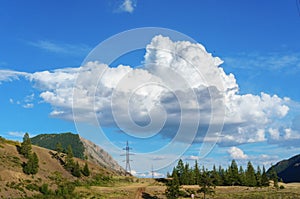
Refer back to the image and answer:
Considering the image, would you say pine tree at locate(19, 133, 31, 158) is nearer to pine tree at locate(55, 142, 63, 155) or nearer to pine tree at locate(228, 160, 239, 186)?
pine tree at locate(55, 142, 63, 155)

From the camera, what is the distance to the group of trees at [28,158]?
12064 centimetres

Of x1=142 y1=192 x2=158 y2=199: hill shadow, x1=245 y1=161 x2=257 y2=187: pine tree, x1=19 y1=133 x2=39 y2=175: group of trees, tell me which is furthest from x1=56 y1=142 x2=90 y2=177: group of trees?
x1=245 y1=161 x2=257 y2=187: pine tree

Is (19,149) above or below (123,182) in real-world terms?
above

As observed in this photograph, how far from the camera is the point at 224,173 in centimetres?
16000

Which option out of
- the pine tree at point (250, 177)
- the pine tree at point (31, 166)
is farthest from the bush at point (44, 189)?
the pine tree at point (250, 177)

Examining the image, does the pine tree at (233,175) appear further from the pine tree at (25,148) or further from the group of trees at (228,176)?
the pine tree at (25,148)

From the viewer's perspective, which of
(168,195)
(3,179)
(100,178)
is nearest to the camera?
(3,179)

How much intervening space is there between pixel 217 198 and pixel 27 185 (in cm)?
5064

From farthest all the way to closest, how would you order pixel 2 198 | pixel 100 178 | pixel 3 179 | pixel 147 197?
1. pixel 100 178
2. pixel 147 197
3. pixel 3 179
4. pixel 2 198

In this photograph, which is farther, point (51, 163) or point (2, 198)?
point (51, 163)

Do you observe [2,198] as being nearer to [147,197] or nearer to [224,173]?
[147,197]

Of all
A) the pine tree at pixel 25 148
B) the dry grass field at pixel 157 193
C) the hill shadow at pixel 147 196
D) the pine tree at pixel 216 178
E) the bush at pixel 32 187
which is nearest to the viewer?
the bush at pixel 32 187

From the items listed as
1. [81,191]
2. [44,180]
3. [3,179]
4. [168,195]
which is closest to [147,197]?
[168,195]

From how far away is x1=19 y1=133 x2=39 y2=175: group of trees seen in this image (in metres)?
121
